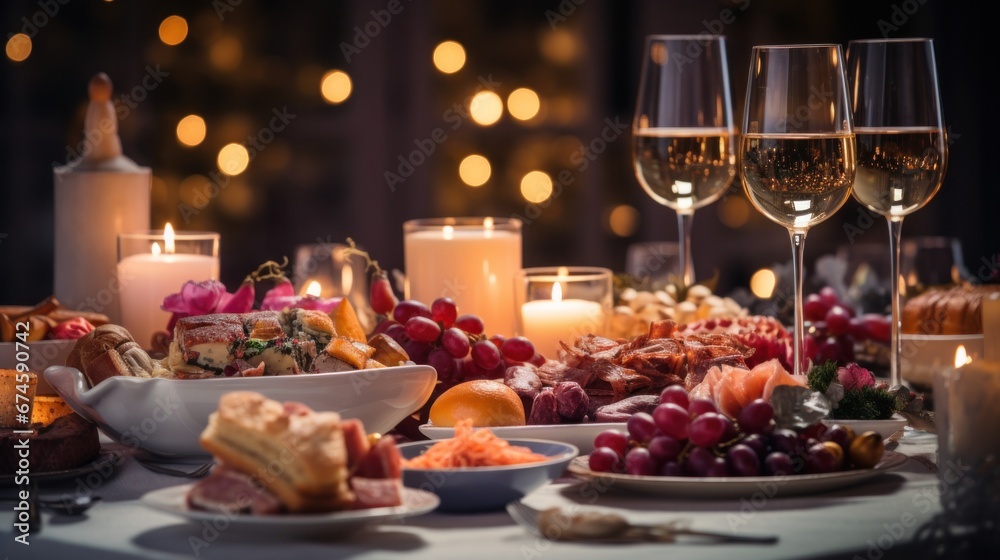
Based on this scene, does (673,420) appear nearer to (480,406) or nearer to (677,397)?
(677,397)

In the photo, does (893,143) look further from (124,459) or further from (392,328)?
(124,459)

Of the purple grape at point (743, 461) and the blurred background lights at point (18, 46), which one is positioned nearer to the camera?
the purple grape at point (743, 461)

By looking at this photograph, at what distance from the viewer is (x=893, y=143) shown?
147cm

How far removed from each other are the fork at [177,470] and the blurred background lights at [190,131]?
2692 mm

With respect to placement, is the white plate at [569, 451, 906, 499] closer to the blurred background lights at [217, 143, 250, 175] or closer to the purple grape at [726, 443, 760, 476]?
the purple grape at [726, 443, 760, 476]

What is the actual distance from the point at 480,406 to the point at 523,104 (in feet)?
9.63

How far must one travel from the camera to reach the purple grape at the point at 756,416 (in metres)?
1.15

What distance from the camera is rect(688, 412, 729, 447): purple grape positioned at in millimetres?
1124

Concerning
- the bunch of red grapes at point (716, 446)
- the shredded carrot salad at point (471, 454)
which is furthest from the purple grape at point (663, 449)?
the shredded carrot salad at point (471, 454)

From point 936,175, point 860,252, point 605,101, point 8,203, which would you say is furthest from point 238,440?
point 605,101

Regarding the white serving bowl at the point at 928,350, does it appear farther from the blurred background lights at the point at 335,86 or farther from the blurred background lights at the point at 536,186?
the blurred background lights at the point at 335,86

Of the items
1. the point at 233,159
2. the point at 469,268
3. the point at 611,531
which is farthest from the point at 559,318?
the point at 233,159

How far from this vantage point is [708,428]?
1.12m

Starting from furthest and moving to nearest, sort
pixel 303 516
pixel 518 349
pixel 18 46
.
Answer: pixel 18 46 → pixel 518 349 → pixel 303 516
